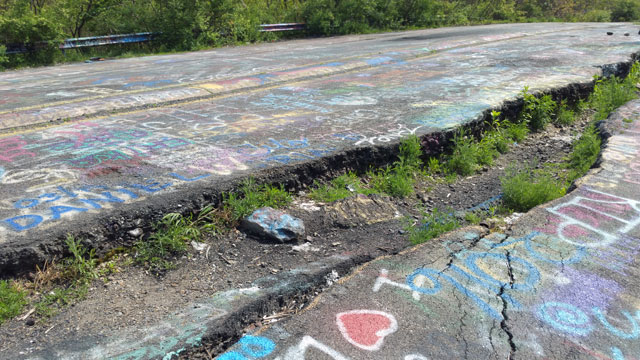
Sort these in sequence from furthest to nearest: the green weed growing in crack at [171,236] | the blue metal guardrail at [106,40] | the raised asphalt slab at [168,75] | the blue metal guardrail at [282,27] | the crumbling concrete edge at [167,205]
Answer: the blue metal guardrail at [282,27], the blue metal guardrail at [106,40], the raised asphalt slab at [168,75], the green weed growing in crack at [171,236], the crumbling concrete edge at [167,205]

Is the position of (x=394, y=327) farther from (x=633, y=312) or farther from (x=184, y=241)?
(x=184, y=241)

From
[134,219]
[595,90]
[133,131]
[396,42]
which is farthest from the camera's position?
[396,42]

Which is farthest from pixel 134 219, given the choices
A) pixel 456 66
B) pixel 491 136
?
pixel 456 66

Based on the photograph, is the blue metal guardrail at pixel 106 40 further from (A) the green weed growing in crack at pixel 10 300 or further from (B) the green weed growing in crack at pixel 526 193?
(B) the green weed growing in crack at pixel 526 193

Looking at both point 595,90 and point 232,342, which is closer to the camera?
point 232,342

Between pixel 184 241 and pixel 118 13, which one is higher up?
pixel 118 13

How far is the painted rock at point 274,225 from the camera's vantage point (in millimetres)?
3276

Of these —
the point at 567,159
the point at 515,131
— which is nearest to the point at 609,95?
the point at 515,131

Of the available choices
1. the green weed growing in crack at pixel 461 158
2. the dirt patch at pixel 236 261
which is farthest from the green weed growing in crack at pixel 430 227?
the green weed growing in crack at pixel 461 158

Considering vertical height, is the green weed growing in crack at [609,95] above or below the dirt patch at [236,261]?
above

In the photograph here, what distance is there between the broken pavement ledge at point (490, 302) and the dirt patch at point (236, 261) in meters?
0.38

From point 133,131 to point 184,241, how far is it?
224 cm

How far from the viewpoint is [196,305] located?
2480 mm

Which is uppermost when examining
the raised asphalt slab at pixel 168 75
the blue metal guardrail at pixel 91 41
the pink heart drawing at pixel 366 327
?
the blue metal guardrail at pixel 91 41
